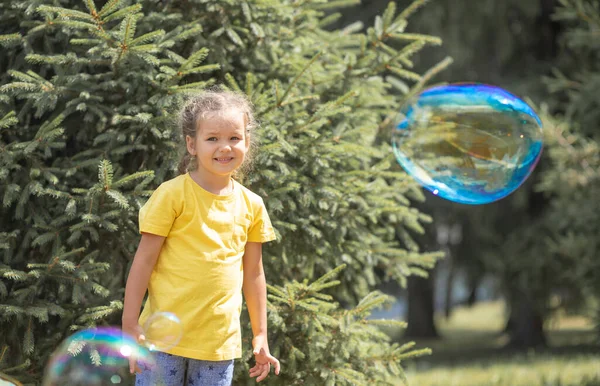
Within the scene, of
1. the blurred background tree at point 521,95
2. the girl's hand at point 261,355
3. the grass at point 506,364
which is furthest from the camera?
the blurred background tree at point 521,95

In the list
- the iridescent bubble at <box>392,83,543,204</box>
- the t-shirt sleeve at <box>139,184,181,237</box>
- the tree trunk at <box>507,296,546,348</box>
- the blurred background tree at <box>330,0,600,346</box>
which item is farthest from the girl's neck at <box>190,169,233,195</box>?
the tree trunk at <box>507,296,546,348</box>

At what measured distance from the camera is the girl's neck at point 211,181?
283 cm

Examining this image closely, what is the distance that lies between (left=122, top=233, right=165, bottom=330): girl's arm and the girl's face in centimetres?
33

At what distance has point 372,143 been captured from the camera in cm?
476

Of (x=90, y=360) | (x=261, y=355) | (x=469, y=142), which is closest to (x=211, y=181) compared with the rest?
(x=261, y=355)

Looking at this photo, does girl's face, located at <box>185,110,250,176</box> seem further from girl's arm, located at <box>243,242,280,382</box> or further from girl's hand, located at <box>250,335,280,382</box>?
girl's hand, located at <box>250,335,280,382</box>

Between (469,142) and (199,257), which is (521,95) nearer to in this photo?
(469,142)

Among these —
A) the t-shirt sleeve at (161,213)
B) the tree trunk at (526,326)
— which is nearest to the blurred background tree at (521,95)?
the tree trunk at (526,326)

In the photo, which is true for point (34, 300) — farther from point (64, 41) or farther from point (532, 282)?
point (532, 282)

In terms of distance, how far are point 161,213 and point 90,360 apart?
0.82 meters

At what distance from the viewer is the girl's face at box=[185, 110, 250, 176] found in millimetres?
2750

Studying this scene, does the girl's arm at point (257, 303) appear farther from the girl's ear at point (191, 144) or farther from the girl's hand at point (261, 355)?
the girl's ear at point (191, 144)

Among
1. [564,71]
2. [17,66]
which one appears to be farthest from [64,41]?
[564,71]

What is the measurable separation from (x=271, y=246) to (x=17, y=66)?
1.56 m
